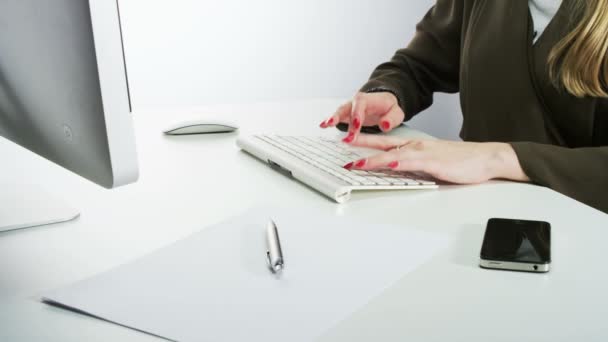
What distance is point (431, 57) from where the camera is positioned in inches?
56.2

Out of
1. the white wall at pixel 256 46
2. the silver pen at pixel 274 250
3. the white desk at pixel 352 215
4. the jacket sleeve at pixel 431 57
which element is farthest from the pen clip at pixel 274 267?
the white wall at pixel 256 46

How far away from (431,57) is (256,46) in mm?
1638

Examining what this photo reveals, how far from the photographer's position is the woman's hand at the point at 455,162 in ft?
2.92

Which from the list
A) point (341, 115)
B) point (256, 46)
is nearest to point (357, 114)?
point (341, 115)

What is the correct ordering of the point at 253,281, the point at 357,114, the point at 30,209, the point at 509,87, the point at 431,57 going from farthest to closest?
the point at 431,57, the point at 509,87, the point at 357,114, the point at 30,209, the point at 253,281

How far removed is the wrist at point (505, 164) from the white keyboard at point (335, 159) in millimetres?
89

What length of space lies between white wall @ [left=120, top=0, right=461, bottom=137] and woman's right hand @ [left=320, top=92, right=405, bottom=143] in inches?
70.9

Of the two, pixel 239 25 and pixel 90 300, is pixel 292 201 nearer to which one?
pixel 90 300

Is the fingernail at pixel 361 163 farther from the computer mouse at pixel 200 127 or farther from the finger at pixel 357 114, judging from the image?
the computer mouse at pixel 200 127

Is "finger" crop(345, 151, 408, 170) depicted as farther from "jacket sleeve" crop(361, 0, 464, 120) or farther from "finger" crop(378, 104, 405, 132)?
"jacket sleeve" crop(361, 0, 464, 120)

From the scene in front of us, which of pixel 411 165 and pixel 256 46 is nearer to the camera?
pixel 411 165

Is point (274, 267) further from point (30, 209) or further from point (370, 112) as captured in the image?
point (370, 112)

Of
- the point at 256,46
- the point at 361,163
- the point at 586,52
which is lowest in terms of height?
the point at 256,46

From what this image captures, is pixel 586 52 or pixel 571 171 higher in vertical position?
pixel 586 52
